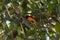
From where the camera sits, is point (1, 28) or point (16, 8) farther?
point (1, 28)

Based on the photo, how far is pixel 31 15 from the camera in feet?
2.94

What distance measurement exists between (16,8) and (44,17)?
0.12 metres

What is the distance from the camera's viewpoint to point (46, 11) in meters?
0.89

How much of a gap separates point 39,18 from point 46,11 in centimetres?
5

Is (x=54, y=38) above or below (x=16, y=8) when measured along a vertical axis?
below

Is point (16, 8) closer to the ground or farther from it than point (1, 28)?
farther from it

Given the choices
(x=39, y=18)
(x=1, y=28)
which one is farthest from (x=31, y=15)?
(x=1, y=28)

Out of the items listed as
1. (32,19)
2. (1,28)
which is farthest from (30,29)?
(1,28)

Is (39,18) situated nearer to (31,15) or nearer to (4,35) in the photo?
(31,15)

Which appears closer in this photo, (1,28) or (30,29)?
(30,29)

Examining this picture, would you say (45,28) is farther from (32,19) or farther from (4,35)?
(4,35)

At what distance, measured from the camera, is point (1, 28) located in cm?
93

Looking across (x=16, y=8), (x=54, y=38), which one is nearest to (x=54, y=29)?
(x=54, y=38)

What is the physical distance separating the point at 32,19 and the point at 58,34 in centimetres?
12
